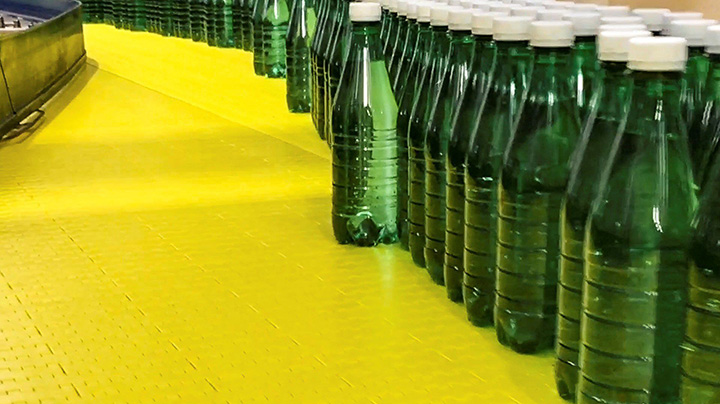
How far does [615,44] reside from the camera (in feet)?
3.31

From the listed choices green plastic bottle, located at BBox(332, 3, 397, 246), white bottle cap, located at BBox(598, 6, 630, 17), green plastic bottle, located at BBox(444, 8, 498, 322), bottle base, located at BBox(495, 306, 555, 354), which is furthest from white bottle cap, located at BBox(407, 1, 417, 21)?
bottle base, located at BBox(495, 306, 555, 354)

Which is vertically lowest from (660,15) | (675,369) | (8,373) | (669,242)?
(8,373)

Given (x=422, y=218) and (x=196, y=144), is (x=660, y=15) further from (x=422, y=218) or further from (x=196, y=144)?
(x=196, y=144)

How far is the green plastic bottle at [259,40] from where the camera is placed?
403 centimetres

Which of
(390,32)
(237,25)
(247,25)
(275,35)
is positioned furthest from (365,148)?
(237,25)

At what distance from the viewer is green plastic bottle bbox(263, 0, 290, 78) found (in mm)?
3939

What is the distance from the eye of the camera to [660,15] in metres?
1.35

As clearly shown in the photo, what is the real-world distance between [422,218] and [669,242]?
0.68m

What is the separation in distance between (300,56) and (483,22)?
212cm

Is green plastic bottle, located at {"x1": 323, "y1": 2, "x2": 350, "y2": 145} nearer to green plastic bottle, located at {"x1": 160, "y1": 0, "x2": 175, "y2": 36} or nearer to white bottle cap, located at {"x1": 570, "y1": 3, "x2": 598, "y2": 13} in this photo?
white bottle cap, located at {"x1": 570, "y1": 3, "x2": 598, "y2": 13}

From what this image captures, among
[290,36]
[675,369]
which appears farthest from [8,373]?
[290,36]

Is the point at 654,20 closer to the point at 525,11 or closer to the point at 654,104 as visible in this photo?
the point at 525,11

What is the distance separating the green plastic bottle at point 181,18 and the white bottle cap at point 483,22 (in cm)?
424

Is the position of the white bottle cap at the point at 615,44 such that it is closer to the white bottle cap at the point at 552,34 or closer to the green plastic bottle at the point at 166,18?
the white bottle cap at the point at 552,34
